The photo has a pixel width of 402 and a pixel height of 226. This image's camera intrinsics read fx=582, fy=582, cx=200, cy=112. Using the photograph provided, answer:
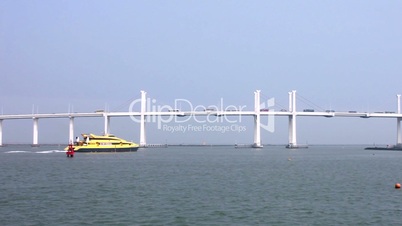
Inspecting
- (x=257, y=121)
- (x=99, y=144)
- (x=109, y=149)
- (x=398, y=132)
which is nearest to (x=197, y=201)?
(x=99, y=144)

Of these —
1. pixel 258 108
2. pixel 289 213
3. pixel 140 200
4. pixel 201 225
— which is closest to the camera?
pixel 201 225

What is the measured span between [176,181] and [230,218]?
35.5 ft

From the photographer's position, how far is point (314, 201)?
18828mm

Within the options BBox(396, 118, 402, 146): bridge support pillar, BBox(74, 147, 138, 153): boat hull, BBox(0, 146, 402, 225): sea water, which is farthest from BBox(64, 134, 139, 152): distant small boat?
BBox(396, 118, 402, 146): bridge support pillar

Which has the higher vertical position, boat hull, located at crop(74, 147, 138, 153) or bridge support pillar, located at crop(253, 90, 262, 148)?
bridge support pillar, located at crop(253, 90, 262, 148)

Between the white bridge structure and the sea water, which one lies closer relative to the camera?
the sea water

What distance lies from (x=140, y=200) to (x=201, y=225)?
4751mm

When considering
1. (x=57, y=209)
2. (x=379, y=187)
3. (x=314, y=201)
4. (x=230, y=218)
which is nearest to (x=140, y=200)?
(x=57, y=209)

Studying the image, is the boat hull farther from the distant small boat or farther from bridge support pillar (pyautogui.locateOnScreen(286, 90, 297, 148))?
bridge support pillar (pyautogui.locateOnScreen(286, 90, 297, 148))

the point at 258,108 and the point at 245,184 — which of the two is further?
the point at 258,108

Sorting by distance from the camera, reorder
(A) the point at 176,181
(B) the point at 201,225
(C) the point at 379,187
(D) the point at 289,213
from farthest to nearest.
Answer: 1. (A) the point at 176,181
2. (C) the point at 379,187
3. (D) the point at 289,213
4. (B) the point at 201,225

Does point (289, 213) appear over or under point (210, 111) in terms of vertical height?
under

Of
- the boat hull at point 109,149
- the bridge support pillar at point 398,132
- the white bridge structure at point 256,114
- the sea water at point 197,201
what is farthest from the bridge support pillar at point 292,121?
the sea water at point 197,201

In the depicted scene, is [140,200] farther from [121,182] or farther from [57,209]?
[121,182]
